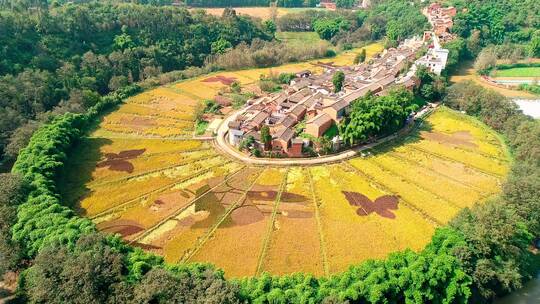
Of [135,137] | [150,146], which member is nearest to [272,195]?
[150,146]

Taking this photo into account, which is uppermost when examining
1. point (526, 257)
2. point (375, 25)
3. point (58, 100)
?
point (375, 25)

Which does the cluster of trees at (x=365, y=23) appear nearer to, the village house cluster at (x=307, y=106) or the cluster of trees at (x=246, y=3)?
the cluster of trees at (x=246, y=3)

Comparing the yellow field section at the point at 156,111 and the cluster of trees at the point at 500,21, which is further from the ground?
the cluster of trees at the point at 500,21

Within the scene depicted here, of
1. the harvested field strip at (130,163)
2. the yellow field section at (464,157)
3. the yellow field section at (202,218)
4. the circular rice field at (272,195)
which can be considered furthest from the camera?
the yellow field section at (464,157)

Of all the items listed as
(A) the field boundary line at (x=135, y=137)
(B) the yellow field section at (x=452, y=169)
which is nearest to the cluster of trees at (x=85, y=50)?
(A) the field boundary line at (x=135, y=137)

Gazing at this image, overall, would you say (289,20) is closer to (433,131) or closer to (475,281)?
(433,131)

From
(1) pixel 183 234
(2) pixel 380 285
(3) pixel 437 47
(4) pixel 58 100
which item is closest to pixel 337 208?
(2) pixel 380 285

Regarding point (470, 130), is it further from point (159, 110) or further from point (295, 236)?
point (159, 110)
